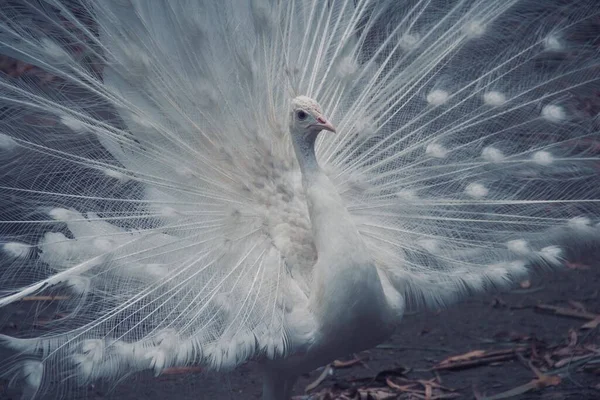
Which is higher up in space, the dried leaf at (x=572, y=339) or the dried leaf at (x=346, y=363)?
the dried leaf at (x=346, y=363)

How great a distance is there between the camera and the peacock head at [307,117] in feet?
10.7

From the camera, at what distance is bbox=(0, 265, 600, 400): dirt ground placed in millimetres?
4312

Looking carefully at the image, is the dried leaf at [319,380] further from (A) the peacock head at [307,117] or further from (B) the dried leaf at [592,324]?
(A) the peacock head at [307,117]

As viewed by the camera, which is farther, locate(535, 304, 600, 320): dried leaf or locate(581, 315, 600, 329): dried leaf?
locate(535, 304, 600, 320): dried leaf

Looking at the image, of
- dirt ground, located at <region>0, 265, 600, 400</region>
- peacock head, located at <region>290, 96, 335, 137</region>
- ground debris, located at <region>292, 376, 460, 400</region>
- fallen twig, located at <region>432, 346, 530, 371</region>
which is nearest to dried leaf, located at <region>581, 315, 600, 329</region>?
dirt ground, located at <region>0, 265, 600, 400</region>

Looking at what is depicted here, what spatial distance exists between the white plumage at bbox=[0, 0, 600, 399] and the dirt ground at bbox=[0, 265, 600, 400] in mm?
803

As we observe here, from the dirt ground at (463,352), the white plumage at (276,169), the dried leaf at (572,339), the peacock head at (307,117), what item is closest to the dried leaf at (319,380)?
the dirt ground at (463,352)

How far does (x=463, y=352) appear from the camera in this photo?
472cm

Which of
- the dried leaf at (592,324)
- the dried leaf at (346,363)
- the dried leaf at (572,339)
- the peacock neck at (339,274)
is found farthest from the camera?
the dried leaf at (346,363)

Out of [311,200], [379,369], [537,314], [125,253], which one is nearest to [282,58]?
[311,200]

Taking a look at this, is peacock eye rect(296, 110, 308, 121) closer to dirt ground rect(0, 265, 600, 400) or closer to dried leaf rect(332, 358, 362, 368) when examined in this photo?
dirt ground rect(0, 265, 600, 400)

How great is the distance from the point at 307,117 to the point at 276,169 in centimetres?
47

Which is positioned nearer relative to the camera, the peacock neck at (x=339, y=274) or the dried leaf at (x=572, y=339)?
the peacock neck at (x=339, y=274)

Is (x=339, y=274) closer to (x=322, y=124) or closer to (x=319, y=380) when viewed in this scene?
(x=322, y=124)
